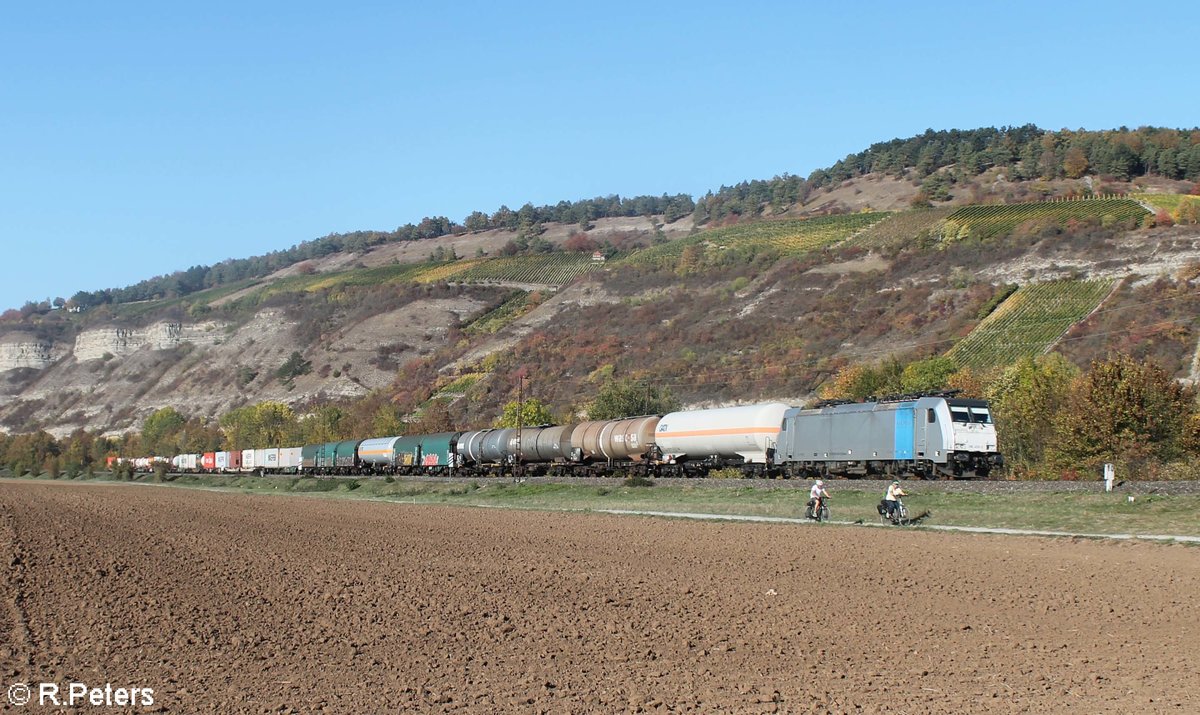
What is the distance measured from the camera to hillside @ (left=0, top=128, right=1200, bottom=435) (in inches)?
Result: 3930

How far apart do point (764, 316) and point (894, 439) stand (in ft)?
288

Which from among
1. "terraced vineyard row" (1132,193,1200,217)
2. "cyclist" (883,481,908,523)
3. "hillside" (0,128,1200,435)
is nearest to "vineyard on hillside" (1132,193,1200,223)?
"terraced vineyard row" (1132,193,1200,217)

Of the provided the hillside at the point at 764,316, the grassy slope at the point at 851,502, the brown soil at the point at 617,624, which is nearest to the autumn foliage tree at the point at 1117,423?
the grassy slope at the point at 851,502

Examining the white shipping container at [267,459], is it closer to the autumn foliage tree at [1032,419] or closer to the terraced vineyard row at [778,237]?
the autumn foliage tree at [1032,419]

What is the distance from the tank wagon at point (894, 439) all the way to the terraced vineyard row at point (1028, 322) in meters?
50.4

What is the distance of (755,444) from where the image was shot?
4762 cm

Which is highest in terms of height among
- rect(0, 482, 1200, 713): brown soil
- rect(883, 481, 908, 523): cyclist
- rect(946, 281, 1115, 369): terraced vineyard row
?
rect(946, 281, 1115, 369): terraced vineyard row

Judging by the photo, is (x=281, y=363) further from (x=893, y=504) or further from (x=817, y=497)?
(x=893, y=504)

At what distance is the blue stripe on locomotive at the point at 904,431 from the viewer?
4006cm

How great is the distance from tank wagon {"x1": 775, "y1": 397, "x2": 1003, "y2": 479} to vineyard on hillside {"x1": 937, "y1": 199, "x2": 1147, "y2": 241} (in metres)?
96.4

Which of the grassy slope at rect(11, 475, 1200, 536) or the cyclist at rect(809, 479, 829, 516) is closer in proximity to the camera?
the grassy slope at rect(11, 475, 1200, 536)

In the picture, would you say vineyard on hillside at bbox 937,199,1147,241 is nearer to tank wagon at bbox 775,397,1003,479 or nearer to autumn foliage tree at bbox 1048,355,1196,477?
autumn foliage tree at bbox 1048,355,1196,477

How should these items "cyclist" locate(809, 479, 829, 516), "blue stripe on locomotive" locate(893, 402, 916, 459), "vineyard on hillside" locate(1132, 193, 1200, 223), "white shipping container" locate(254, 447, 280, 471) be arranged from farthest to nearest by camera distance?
1. "vineyard on hillside" locate(1132, 193, 1200, 223)
2. "white shipping container" locate(254, 447, 280, 471)
3. "blue stripe on locomotive" locate(893, 402, 916, 459)
4. "cyclist" locate(809, 479, 829, 516)

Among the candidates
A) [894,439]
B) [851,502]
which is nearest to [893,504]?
[851,502]
